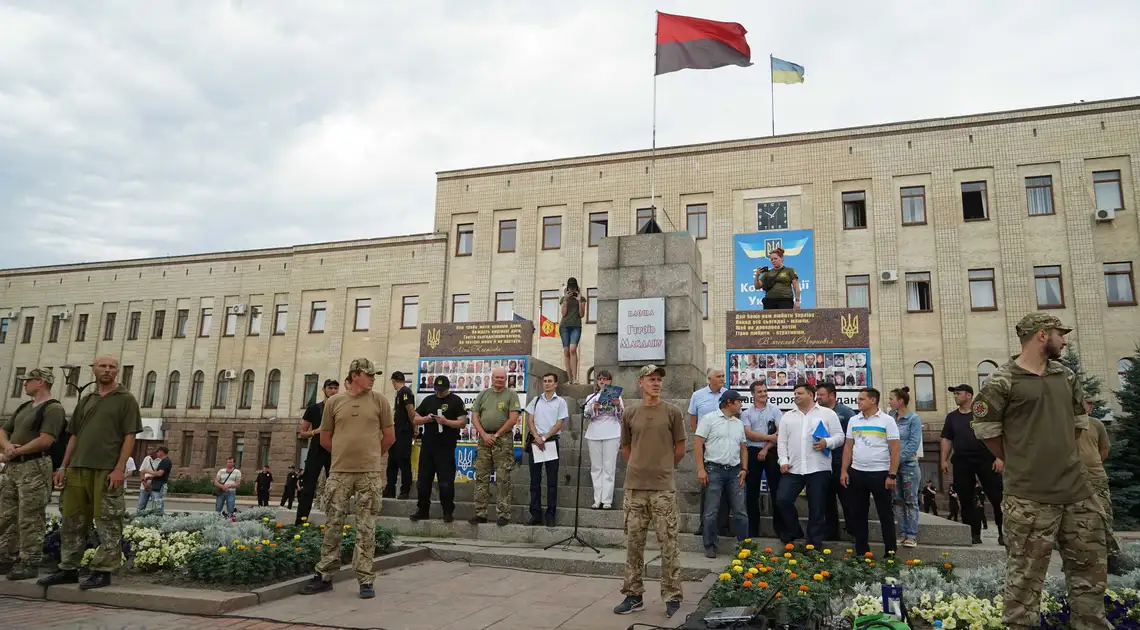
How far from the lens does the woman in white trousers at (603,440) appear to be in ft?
29.9

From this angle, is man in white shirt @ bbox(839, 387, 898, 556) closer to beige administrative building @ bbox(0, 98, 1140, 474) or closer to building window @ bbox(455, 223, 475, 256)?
beige administrative building @ bbox(0, 98, 1140, 474)

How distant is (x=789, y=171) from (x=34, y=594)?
27.2m

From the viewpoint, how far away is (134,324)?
40500 millimetres

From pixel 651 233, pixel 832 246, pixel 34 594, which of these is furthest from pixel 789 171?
pixel 34 594

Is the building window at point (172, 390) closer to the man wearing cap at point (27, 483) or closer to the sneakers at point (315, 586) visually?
the man wearing cap at point (27, 483)

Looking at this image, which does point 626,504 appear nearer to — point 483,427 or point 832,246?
point 483,427

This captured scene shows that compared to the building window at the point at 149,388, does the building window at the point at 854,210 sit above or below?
above

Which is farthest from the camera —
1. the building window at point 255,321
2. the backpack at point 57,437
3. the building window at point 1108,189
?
the building window at point 255,321

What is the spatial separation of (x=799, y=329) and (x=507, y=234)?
2257cm

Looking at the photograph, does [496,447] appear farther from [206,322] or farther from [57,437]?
[206,322]

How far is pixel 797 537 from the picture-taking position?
806 centimetres

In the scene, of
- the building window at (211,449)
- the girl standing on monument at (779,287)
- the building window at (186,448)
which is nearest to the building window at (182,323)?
the building window at (186,448)

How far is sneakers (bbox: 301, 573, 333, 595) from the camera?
6500 mm

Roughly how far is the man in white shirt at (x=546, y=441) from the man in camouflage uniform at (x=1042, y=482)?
5597mm
